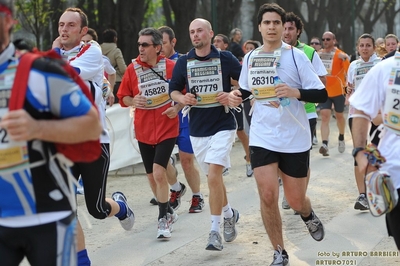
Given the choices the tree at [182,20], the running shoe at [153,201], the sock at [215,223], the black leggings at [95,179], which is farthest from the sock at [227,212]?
the tree at [182,20]

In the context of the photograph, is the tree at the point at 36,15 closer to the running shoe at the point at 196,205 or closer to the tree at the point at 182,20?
the tree at the point at 182,20

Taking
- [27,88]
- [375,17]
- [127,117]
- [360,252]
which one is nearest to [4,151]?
[27,88]

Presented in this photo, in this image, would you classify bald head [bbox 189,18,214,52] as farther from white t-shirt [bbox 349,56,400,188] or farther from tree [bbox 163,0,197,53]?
tree [bbox 163,0,197,53]

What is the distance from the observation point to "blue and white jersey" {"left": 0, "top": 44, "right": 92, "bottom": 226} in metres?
3.62

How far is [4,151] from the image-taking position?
3.68m

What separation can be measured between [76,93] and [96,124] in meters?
0.17

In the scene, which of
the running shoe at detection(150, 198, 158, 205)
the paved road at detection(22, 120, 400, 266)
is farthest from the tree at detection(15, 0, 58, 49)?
the running shoe at detection(150, 198, 158, 205)

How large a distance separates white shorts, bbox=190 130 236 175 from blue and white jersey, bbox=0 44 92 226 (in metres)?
3.87

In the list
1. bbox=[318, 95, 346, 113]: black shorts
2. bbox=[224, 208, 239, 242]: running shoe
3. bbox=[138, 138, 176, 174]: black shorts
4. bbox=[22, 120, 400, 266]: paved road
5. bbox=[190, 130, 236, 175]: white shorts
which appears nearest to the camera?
bbox=[22, 120, 400, 266]: paved road

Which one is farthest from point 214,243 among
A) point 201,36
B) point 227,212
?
point 201,36

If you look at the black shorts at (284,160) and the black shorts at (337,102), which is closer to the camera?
the black shorts at (284,160)

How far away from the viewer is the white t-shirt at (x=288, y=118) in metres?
6.84

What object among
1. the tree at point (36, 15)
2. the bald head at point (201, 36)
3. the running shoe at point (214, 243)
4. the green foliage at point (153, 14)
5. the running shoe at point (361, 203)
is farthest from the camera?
the green foliage at point (153, 14)

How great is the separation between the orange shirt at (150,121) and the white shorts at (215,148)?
0.64 metres
